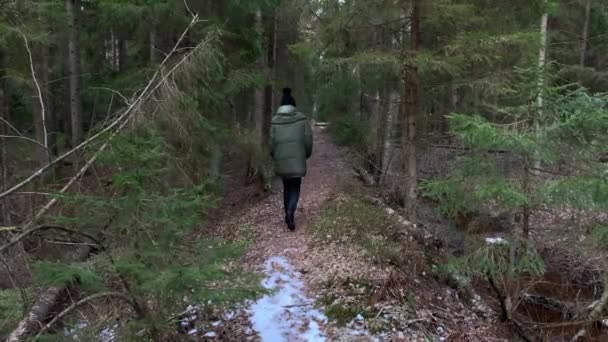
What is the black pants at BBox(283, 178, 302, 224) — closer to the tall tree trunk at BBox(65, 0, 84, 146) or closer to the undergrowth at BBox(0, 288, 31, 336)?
the undergrowth at BBox(0, 288, 31, 336)

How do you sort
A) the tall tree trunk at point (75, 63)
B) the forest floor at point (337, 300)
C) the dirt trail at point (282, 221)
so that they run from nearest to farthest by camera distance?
the forest floor at point (337, 300), the dirt trail at point (282, 221), the tall tree trunk at point (75, 63)

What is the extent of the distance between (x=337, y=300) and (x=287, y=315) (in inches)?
27.8

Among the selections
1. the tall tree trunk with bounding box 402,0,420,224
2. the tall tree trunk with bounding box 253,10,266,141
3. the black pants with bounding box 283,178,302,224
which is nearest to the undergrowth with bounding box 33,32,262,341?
the black pants with bounding box 283,178,302,224

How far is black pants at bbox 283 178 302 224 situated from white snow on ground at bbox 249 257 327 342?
177cm

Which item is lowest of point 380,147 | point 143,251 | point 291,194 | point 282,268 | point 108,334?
point 282,268

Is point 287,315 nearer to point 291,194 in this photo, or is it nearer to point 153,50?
point 291,194

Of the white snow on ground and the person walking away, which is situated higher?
the person walking away

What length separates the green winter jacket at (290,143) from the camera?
825 cm

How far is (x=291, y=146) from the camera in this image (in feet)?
27.2

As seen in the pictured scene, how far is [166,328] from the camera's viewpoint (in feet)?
14.7

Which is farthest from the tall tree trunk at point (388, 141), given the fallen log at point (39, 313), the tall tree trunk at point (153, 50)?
the fallen log at point (39, 313)

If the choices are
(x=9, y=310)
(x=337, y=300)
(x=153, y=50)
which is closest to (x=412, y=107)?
(x=337, y=300)

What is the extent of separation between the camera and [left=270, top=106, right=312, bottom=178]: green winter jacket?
825 cm

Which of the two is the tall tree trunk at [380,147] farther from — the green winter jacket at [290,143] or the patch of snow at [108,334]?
the patch of snow at [108,334]
